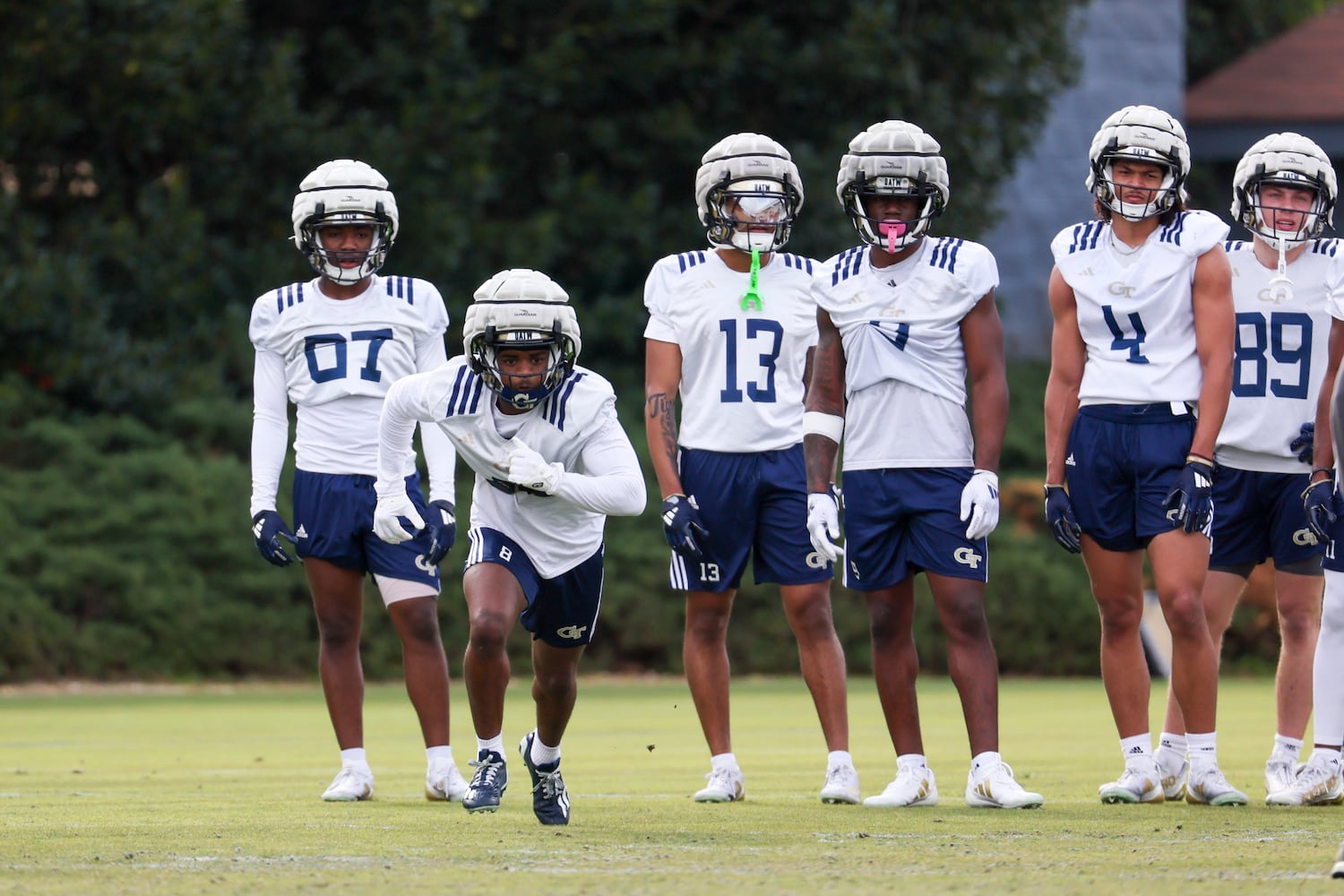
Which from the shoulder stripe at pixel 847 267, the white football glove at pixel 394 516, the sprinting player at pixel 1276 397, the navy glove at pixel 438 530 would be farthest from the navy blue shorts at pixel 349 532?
the sprinting player at pixel 1276 397

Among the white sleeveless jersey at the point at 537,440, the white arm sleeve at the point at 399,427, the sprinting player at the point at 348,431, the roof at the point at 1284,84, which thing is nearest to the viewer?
the white sleeveless jersey at the point at 537,440

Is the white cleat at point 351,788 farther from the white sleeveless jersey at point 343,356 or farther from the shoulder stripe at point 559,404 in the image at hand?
the shoulder stripe at point 559,404

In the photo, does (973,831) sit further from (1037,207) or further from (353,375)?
(1037,207)

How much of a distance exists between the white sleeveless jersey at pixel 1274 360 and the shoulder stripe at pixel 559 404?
255 centimetres

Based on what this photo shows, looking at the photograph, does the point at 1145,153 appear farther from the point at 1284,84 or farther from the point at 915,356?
the point at 1284,84

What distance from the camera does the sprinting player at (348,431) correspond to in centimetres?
892

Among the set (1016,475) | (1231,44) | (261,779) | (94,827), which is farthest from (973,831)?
(1231,44)

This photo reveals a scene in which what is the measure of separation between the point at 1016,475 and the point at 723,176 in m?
15.1

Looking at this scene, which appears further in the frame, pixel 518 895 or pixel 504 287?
pixel 504 287

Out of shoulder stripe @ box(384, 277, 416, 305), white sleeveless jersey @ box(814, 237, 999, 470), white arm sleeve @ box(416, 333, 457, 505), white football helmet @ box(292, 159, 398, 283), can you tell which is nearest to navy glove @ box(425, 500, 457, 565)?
white arm sleeve @ box(416, 333, 457, 505)

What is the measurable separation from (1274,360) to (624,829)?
311 centimetres

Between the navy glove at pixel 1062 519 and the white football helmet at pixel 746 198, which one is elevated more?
the white football helmet at pixel 746 198

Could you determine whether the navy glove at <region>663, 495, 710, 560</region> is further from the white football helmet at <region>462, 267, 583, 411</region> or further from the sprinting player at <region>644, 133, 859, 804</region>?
the white football helmet at <region>462, 267, 583, 411</region>

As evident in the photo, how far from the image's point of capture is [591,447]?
7.75m
